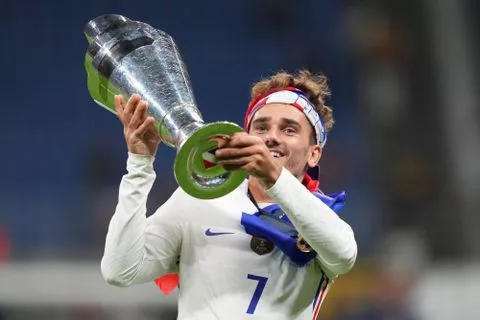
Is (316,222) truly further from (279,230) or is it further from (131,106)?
(131,106)

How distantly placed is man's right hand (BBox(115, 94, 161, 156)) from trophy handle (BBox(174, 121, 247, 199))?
0.16 meters

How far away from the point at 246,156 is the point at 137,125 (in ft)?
0.93

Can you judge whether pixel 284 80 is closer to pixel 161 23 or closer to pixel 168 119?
pixel 168 119

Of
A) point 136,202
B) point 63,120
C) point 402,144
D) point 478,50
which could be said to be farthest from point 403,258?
point 136,202

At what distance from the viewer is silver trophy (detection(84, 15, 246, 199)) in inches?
91.0

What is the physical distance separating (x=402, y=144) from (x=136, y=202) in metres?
5.29

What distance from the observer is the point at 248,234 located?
2793mm

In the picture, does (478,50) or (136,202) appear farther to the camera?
(478,50)

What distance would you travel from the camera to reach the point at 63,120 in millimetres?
8352

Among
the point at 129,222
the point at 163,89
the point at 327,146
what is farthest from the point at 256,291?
the point at 327,146

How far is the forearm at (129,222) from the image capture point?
256cm

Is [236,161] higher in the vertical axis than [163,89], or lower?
lower

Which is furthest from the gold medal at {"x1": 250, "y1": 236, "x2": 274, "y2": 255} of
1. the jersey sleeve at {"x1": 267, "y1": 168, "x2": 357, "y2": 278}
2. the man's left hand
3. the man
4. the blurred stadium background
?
the blurred stadium background

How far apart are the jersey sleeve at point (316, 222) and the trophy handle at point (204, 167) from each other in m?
0.13
